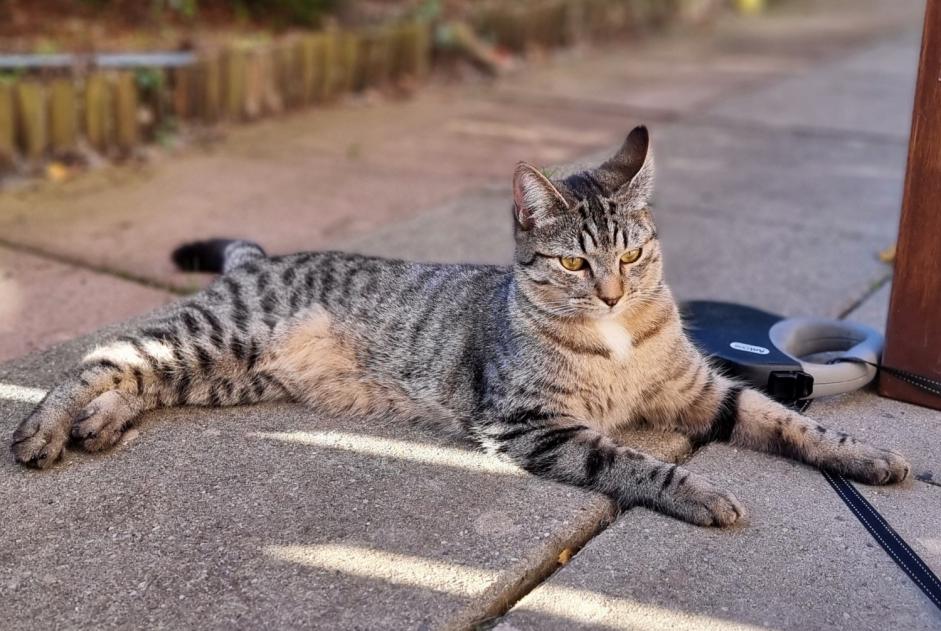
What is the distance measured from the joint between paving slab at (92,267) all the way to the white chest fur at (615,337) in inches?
90.1

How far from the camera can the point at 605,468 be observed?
3461 mm

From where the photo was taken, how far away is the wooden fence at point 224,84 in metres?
6.60

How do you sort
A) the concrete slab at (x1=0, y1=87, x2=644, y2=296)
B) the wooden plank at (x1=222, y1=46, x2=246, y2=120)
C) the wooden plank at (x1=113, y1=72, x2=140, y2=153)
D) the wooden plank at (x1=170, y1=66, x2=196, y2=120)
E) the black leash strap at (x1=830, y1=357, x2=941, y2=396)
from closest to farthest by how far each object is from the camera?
the black leash strap at (x1=830, y1=357, x2=941, y2=396) → the concrete slab at (x1=0, y1=87, x2=644, y2=296) → the wooden plank at (x1=113, y1=72, x2=140, y2=153) → the wooden plank at (x1=170, y1=66, x2=196, y2=120) → the wooden plank at (x1=222, y1=46, x2=246, y2=120)

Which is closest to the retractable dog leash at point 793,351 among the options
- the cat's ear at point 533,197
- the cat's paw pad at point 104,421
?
the cat's ear at point 533,197

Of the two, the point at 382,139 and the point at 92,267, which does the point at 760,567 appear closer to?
the point at 92,267

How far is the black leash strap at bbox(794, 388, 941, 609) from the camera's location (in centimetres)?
300

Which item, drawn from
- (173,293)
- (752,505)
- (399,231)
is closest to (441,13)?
(399,231)

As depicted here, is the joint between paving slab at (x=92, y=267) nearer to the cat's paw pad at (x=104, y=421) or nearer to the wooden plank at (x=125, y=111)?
the cat's paw pad at (x=104, y=421)

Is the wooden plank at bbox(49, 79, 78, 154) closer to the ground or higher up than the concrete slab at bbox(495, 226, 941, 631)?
higher up

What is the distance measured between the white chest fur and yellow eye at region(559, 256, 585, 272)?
20cm

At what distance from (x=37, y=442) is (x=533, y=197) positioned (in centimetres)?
183

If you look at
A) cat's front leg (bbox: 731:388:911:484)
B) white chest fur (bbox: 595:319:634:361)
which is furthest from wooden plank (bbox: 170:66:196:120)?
cat's front leg (bbox: 731:388:911:484)

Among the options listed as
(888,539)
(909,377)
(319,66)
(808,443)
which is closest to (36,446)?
(808,443)

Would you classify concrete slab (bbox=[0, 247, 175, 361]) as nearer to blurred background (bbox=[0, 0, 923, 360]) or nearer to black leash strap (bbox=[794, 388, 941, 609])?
blurred background (bbox=[0, 0, 923, 360])
